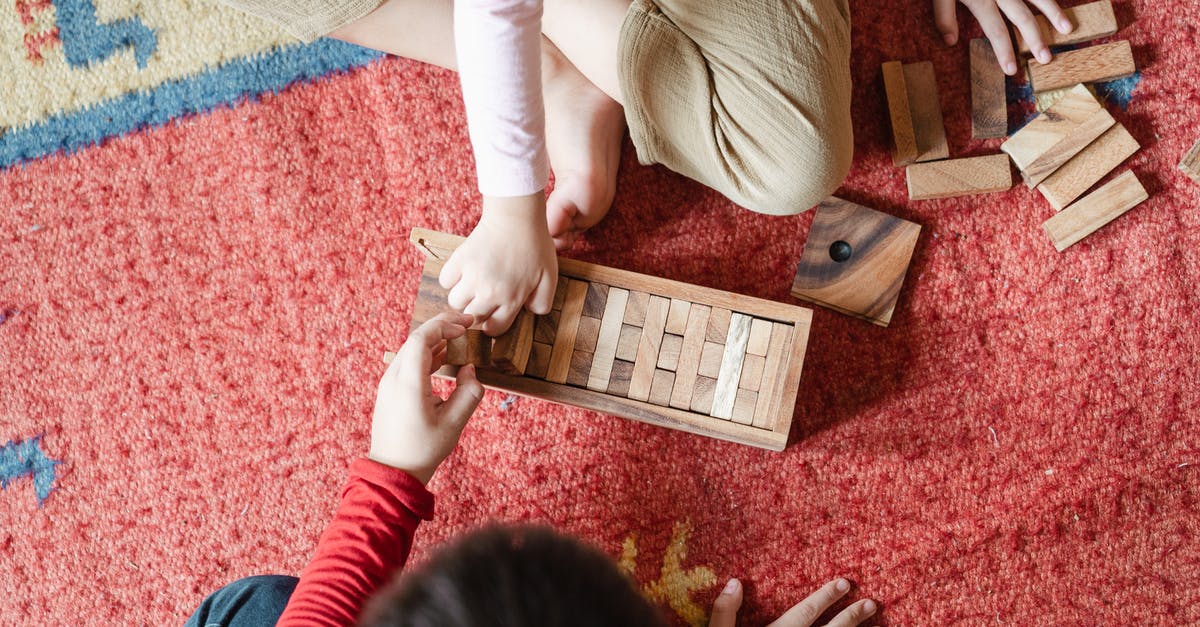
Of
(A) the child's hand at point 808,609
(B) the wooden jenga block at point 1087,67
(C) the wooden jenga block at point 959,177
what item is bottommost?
(A) the child's hand at point 808,609

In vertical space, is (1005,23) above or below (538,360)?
above

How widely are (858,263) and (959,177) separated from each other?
0.42 feet

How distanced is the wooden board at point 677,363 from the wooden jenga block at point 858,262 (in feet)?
0.37

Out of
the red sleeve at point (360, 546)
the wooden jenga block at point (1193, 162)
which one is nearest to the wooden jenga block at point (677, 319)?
the red sleeve at point (360, 546)

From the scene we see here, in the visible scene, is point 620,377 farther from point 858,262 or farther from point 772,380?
point 858,262

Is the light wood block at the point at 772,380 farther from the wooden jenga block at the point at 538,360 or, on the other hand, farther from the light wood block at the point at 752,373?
the wooden jenga block at the point at 538,360

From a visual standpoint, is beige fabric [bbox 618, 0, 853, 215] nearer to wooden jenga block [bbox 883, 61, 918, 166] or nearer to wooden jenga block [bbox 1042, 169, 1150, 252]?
wooden jenga block [bbox 883, 61, 918, 166]

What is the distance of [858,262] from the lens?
29.4 inches

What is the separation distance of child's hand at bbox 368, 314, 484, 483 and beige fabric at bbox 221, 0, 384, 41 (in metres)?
0.28

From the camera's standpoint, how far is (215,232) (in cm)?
80

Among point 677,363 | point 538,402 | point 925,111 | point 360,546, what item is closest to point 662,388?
point 677,363

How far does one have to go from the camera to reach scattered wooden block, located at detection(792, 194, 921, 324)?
75 cm

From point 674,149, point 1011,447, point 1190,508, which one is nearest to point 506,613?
point 674,149

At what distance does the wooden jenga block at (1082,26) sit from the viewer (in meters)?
0.77
